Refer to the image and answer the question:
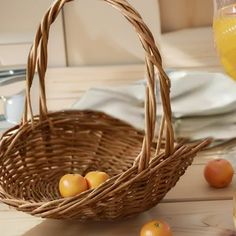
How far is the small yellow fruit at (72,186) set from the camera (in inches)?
24.7

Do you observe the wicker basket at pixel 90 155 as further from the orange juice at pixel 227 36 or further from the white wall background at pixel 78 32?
the white wall background at pixel 78 32

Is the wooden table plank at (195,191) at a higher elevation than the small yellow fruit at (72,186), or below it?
below

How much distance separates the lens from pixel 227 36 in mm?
651

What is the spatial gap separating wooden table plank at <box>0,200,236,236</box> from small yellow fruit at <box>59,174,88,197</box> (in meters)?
0.04

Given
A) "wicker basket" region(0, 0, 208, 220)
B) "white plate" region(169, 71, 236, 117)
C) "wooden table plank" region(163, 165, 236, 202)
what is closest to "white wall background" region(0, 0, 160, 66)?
"white plate" region(169, 71, 236, 117)

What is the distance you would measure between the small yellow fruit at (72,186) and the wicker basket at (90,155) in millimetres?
28

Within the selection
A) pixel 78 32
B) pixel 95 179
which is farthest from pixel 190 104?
pixel 78 32

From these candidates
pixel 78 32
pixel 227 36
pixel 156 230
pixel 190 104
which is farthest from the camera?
pixel 78 32

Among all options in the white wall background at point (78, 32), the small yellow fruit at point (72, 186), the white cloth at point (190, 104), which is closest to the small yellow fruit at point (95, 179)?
the small yellow fruit at point (72, 186)

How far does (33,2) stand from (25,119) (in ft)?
4.38

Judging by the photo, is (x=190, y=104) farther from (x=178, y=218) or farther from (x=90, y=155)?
(x=178, y=218)

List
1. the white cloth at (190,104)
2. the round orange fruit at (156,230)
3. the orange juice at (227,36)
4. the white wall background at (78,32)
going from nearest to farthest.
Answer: the round orange fruit at (156,230) < the orange juice at (227,36) < the white cloth at (190,104) < the white wall background at (78,32)

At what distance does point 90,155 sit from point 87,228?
0.78 feet

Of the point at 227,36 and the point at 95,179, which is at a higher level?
the point at 227,36
